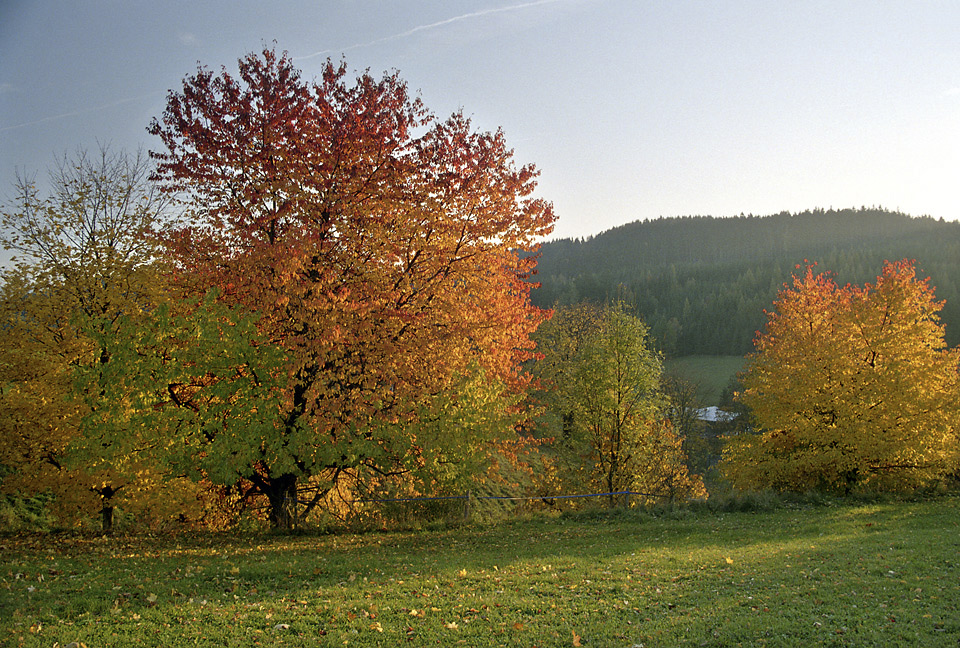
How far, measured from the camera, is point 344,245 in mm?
13297

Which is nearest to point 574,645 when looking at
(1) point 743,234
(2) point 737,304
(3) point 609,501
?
(3) point 609,501

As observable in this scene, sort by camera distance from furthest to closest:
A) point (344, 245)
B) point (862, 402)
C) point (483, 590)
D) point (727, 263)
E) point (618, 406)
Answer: point (727, 263), point (618, 406), point (862, 402), point (344, 245), point (483, 590)

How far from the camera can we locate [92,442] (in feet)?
38.2

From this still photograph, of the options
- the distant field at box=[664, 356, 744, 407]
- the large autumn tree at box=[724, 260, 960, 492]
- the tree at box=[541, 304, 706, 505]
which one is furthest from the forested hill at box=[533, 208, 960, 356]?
the large autumn tree at box=[724, 260, 960, 492]

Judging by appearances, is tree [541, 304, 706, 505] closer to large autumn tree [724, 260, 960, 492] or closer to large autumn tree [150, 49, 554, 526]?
large autumn tree [724, 260, 960, 492]

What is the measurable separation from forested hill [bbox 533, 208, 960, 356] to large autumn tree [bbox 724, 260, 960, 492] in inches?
1642

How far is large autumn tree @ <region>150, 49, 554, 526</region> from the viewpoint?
12.7 m

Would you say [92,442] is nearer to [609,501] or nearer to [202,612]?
[202,612]

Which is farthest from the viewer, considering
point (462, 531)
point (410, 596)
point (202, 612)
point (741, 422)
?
point (741, 422)

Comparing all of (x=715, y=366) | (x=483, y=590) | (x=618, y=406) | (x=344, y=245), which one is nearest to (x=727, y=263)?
(x=715, y=366)

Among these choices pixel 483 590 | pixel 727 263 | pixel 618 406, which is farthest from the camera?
pixel 727 263

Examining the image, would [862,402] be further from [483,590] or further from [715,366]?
[715,366]

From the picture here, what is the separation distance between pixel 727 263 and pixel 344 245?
481 ft

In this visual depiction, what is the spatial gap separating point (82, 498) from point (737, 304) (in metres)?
117
